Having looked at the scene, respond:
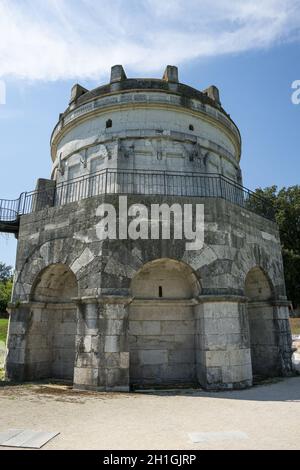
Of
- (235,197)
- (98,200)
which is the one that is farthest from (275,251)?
(98,200)

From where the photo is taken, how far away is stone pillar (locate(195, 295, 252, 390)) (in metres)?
8.45

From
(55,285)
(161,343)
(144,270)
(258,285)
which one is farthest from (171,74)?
(161,343)

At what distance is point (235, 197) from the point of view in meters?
12.3

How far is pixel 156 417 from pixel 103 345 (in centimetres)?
272

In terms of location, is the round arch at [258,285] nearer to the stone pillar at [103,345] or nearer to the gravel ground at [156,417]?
the gravel ground at [156,417]

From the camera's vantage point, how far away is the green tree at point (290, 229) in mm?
27500

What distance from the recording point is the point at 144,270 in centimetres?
990

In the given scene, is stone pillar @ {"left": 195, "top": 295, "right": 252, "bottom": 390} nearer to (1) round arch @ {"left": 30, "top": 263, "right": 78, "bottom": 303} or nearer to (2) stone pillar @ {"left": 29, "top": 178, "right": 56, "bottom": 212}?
(1) round arch @ {"left": 30, "top": 263, "right": 78, "bottom": 303}

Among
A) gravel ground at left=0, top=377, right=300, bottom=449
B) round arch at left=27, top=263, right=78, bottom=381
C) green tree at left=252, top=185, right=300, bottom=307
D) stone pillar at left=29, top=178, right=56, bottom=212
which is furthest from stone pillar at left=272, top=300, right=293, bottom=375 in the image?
green tree at left=252, top=185, right=300, bottom=307

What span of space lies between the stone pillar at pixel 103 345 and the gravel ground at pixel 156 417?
39 cm

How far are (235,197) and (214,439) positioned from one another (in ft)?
29.7

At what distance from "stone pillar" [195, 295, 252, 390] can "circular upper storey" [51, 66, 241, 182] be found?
5.54m

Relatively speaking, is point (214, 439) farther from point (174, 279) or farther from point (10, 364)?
point (10, 364)

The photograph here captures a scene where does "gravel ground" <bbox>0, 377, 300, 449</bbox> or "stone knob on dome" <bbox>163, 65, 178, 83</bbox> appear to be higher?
"stone knob on dome" <bbox>163, 65, 178, 83</bbox>
